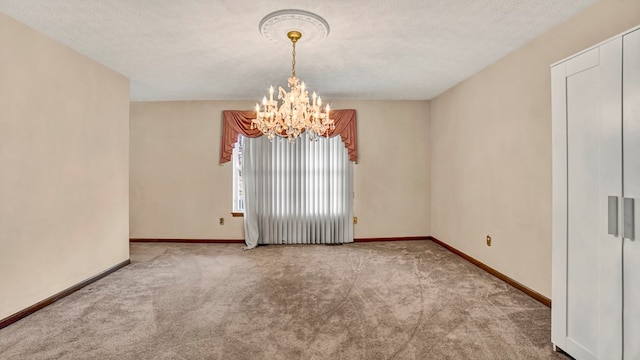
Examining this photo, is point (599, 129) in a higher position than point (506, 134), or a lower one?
lower

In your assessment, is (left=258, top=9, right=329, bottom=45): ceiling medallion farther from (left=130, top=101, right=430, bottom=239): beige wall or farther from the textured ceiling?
(left=130, top=101, right=430, bottom=239): beige wall

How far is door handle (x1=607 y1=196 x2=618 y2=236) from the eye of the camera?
1.61 meters

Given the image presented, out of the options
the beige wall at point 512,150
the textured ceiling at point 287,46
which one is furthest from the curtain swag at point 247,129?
the beige wall at point 512,150

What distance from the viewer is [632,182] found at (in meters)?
1.54

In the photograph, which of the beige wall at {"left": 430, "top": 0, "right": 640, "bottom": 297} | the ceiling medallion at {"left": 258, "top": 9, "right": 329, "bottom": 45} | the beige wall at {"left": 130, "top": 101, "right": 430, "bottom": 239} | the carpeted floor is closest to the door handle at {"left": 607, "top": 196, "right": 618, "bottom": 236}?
the carpeted floor

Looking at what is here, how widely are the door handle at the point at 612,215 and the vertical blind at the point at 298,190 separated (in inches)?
145

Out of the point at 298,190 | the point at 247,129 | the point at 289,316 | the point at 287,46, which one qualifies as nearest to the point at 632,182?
the point at 289,316

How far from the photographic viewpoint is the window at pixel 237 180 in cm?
521

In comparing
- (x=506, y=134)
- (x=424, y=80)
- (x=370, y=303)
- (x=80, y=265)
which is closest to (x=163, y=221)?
(x=80, y=265)

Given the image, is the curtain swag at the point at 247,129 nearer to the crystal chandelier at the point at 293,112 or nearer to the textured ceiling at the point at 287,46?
the textured ceiling at the point at 287,46

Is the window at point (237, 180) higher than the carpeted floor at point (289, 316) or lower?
higher

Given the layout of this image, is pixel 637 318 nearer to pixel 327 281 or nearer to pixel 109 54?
pixel 327 281

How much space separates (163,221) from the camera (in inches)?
204

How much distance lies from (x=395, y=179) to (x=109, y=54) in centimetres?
447
